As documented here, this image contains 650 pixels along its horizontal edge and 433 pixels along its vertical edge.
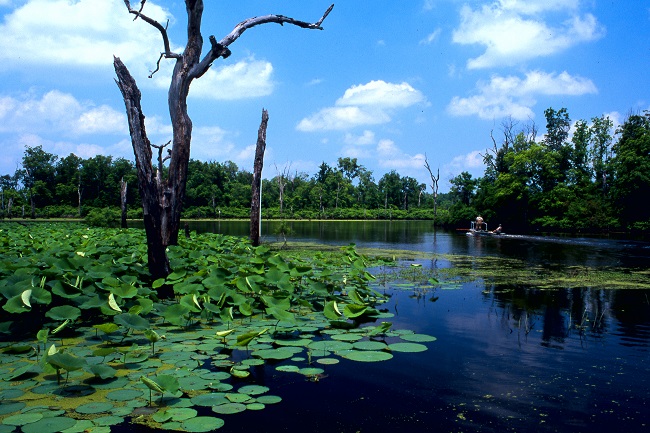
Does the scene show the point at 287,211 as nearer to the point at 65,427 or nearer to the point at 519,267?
the point at 519,267

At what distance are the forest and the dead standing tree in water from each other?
20.8 metres

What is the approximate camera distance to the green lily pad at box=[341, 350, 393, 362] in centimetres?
413

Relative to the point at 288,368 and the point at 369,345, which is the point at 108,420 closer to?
the point at 288,368

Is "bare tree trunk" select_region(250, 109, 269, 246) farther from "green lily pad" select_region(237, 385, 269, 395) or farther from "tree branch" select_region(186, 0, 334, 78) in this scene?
"green lily pad" select_region(237, 385, 269, 395)

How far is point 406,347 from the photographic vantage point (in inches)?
182

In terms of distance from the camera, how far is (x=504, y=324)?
6.13 metres

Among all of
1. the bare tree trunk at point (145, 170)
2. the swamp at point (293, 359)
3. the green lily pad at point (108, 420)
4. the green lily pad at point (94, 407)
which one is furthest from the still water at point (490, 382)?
the bare tree trunk at point (145, 170)

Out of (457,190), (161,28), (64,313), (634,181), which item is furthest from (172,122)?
(457,190)

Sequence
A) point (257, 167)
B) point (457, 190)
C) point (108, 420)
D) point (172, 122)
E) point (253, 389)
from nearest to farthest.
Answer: point (108, 420), point (253, 389), point (172, 122), point (257, 167), point (457, 190)

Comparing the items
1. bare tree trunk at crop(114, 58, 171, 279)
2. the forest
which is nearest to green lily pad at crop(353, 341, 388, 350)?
bare tree trunk at crop(114, 58, 171, 279)

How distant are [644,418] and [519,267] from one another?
981cm

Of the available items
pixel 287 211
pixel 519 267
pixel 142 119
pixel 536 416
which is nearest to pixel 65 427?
pixel 536 416

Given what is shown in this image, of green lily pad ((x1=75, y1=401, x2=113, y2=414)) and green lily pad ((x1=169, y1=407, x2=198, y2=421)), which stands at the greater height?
green lily pad ((x1=75, y1=401, x2=113, y2=414))

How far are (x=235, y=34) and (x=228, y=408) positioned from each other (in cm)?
653
